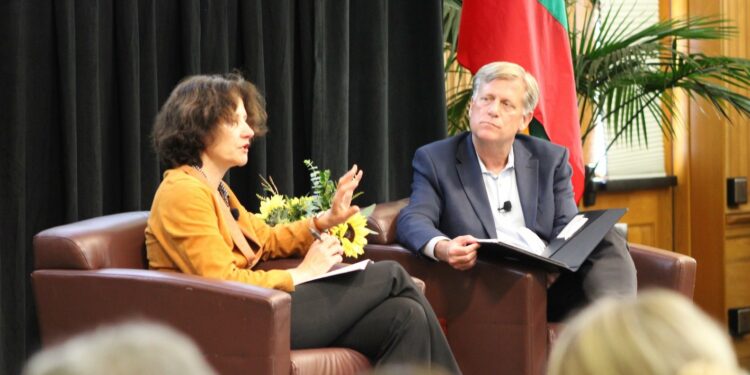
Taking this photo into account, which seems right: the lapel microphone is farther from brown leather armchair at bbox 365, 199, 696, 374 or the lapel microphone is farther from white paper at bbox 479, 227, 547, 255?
brown leather armchair at bbox 365, 199, 696, 374

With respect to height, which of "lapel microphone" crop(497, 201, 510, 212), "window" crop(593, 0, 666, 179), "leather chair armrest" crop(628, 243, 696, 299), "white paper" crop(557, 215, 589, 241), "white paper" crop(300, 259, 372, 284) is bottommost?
"leather chair armrest" crop(628, 243, 696, 299)

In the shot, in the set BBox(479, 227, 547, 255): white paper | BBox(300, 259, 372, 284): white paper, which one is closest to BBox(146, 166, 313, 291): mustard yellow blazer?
BBox(300, 259, 372, 284): white paper

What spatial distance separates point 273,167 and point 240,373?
150cm

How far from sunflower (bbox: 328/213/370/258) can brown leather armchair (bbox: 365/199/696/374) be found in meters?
0.19

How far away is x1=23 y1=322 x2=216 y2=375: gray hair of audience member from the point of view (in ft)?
2.64

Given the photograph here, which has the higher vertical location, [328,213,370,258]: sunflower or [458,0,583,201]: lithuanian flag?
[458,0,583,201]: lithuanian flag

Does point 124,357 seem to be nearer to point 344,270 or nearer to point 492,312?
point 344,270

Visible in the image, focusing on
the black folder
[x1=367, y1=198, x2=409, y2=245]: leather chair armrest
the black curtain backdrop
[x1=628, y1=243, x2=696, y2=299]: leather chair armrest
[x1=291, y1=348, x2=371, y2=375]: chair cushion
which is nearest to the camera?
[x1=291, y1=348, x2=371, y2=375]: chair cushion

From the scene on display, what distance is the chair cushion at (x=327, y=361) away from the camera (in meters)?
2.64

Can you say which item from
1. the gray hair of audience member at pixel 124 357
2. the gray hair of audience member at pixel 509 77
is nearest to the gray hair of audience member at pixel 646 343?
the gray hair of audience member at pixel 124 357

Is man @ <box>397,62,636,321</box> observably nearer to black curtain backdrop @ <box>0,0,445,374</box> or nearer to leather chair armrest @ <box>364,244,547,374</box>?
leather chair armrest @ <box>364,244,547,374</box>

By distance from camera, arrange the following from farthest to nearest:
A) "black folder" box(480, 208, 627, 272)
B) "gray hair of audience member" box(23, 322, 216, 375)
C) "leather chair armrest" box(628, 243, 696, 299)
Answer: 1. "leather chair armrest" box(628, 243, 696, 299)
2. "black folder" box(480, 208, 627, 272)
3. "gray hair of audience member" box(23, 322, 216, 375)

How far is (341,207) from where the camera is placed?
3137 millimetres

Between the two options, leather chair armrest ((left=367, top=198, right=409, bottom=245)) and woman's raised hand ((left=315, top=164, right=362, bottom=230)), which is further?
leather chair armrest ((left=367, top=198, right=409, bottom=245))
